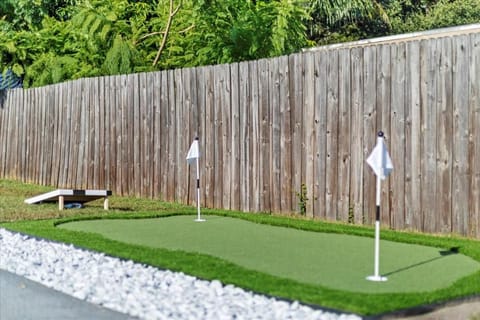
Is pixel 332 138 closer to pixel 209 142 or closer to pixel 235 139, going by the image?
pixel 235 139

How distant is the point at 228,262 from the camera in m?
8.48

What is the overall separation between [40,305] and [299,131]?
632 centimetres

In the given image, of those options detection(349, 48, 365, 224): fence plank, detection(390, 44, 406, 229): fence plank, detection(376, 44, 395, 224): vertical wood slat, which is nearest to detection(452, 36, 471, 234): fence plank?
detection(390, 44, 406, 229): fence plank

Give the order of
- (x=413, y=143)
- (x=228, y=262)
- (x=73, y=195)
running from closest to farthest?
1. (x=228, y=262)
2. (x=413, y=143)
3. (x=73, y=195)

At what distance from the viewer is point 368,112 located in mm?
11195

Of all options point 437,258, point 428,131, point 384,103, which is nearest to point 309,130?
point 384,103

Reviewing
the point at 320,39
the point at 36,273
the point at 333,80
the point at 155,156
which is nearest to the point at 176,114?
the point at 155,156

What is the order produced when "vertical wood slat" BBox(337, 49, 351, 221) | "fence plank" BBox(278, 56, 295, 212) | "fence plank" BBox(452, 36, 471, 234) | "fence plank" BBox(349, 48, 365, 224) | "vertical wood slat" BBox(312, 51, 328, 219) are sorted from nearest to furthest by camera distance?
"fence plank" BBox(452, 36, 471, 234), "fence plank" BBox(349, 48, 365, 224), "vertical wood slat" BBox(337, 49, 351, 221), "vertical wood slat" BBox(312, 51, 328, 219), "fence plank" BBox(278, 56, 295, 212)

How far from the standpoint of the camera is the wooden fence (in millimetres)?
10148

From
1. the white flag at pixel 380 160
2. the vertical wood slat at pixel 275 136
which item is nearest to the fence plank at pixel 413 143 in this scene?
the vertical wood slat at pixel 275 136

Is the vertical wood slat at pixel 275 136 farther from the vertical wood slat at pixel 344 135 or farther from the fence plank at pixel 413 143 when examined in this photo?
the fence plank at pixel 413 143

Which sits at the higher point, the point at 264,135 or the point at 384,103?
the point at 384,103

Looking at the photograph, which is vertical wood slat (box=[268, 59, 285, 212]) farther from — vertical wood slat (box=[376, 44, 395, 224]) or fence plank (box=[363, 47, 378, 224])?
vertical wood slat (box=[376, 44, 395, 224])

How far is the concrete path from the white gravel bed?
4.5 inches
